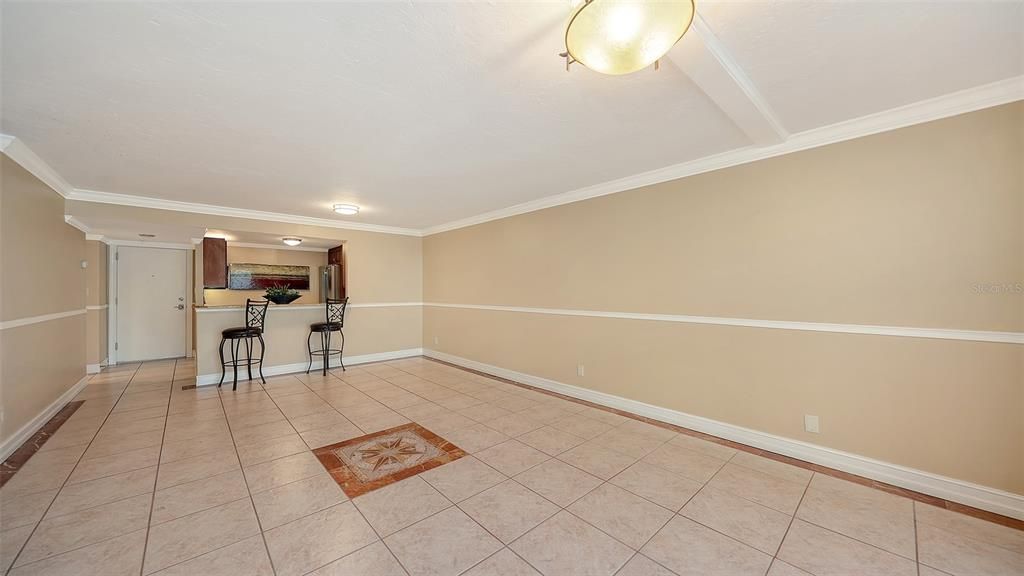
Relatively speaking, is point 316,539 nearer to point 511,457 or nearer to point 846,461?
point 511,457

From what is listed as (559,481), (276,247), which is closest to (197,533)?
(559,481)

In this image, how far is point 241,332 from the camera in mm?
4746

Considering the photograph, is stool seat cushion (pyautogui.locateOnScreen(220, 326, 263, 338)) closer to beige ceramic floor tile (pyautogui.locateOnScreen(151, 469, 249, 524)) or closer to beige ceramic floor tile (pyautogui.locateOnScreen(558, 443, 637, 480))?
beige ceramic floor tile (pyautogui.locateOnScreen(151, 469, 249, 524))

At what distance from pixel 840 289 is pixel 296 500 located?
3901mm

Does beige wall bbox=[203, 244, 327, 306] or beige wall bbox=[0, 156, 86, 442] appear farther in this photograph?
beige wall bbox=[203, 244, 327, 306]

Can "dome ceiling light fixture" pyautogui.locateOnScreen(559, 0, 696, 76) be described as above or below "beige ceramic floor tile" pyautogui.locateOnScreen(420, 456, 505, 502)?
above

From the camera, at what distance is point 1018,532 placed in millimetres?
1898

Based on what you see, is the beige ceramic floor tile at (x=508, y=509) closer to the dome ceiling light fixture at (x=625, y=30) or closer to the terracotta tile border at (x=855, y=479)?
the terracotta tile border at (x=855, y=479)

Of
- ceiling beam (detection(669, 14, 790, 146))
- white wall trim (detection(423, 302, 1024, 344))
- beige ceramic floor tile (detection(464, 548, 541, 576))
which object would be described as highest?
ceiling beam (detection(669, 14, 790, 146))

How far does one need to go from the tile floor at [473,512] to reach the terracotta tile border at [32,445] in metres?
0.07

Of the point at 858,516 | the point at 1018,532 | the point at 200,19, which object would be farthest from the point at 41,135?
the point at 1018,532

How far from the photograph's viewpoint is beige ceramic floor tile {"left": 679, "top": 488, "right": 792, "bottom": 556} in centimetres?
187

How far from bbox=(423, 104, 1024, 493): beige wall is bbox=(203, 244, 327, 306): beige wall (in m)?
5.91

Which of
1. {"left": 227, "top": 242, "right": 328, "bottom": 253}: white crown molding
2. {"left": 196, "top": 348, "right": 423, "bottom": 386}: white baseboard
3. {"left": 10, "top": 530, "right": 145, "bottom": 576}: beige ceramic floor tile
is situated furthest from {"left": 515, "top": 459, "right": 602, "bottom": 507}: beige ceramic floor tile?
{"left": 227, "top": 242, "right": 328, "bottom": 253}: white crown molding
